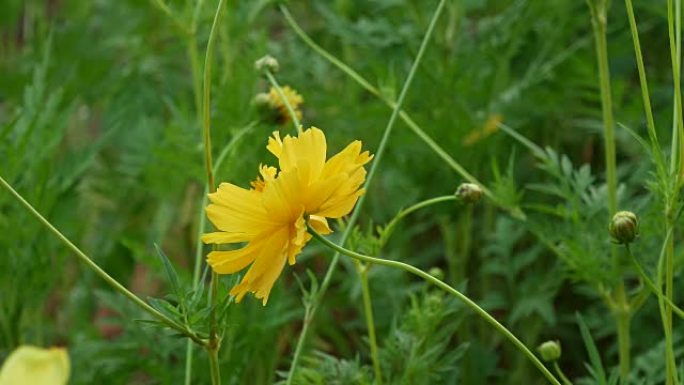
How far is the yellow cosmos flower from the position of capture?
26.2 inches

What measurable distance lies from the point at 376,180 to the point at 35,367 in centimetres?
113

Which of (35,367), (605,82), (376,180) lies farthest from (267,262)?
(376,180)

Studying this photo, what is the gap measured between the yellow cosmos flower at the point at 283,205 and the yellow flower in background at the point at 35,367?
218 millimetres

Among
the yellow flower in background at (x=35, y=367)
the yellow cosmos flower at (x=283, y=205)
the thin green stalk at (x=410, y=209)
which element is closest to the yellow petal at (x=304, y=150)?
the yellow cosmos flower at (x=283, y=205)

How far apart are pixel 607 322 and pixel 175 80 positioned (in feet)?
2.56

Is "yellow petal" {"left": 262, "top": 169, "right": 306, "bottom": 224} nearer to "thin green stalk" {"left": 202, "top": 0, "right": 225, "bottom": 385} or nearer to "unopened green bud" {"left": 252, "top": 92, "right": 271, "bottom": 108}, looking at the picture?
"thin green stalk" {"left": 202, "top": 0, "right": 225, "bottom": 385}

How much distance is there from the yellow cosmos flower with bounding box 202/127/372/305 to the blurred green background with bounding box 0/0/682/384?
0.23 meters

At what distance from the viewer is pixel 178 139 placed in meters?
1.21

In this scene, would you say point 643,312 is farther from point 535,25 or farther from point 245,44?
point 245,44

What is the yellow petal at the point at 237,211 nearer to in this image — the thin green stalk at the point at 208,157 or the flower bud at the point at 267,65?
the thin green stalk at the point at 208,157

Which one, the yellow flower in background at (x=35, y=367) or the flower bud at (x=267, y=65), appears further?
the flower bud at (x=267, y=65)

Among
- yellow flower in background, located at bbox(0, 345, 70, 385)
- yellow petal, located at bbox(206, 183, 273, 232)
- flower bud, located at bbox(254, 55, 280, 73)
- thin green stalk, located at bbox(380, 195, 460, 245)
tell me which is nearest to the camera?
yellow flower in background, located at bbox(0, 345, 70, 385)

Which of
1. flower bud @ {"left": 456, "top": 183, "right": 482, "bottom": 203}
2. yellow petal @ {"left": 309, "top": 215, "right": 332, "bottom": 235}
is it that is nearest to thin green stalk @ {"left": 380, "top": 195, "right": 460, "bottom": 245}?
flower bud @ {"left": 456, "top": 183, "right": 482, "bottom": 203}

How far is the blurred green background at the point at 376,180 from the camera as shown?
110 cm
